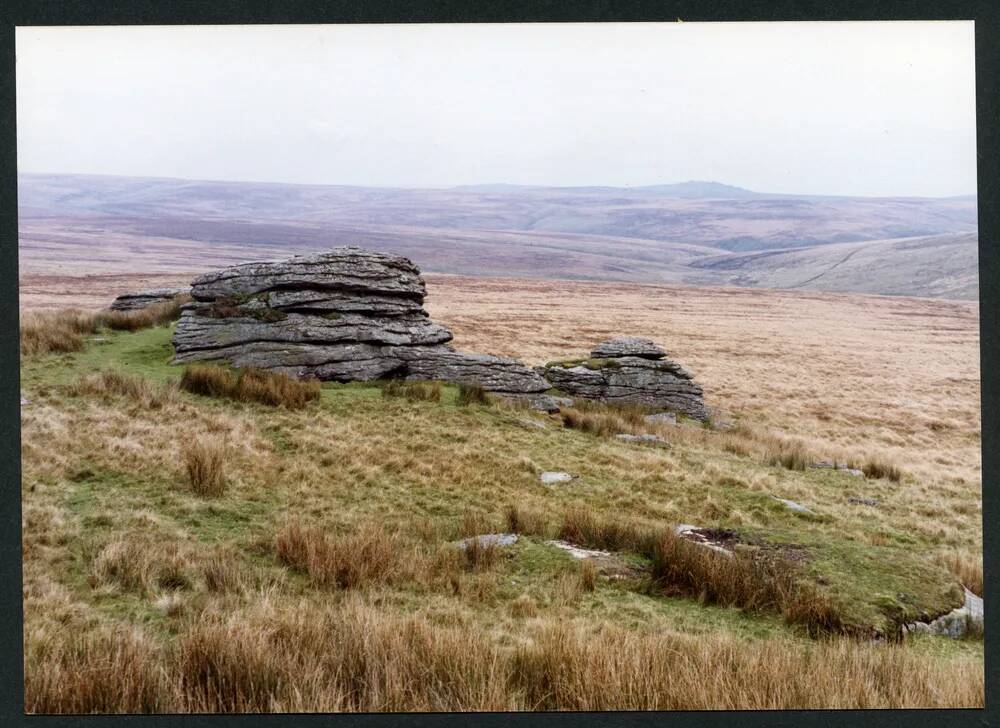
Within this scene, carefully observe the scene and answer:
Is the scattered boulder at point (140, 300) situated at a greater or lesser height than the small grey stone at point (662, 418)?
greater

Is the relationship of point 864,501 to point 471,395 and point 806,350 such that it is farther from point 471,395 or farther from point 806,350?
point 806,350

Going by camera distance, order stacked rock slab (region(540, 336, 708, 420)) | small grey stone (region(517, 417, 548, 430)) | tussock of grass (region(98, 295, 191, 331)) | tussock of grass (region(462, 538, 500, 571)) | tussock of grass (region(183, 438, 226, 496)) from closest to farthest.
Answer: tussock of grass (region(462, 538, 500, 571)), tussock of grass (region(183, 438, 226, 496)), small grey stone (region(517, 417, 548, 430)), tussock of grass (region(98, 295, 191, 331)), stacked rock slab (region(540, 336, 708, 420))

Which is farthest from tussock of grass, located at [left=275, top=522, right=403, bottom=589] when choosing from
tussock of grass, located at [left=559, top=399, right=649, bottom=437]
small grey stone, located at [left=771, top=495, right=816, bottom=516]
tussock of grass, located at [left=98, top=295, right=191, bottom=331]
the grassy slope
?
tussock of grass, located at [left=98, top=295, right=191, bottom=331]

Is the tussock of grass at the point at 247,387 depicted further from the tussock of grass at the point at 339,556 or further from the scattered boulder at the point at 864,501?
the scattered boulder at the point at 864,501

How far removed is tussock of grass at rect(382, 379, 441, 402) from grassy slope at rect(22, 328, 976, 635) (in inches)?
10.4

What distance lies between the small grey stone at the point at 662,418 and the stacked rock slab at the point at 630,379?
364 mm

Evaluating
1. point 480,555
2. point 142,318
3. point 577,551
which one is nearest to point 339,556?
point 480,555

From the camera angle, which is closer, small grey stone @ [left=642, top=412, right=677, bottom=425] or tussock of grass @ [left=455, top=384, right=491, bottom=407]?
tussock of grass @ [left=455, top=384, right=491, bottom=407]

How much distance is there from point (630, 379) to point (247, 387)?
936cm

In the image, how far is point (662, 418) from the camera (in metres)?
15.8

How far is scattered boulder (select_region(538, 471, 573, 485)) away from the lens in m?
9.68

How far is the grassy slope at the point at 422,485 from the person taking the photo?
6.16 m

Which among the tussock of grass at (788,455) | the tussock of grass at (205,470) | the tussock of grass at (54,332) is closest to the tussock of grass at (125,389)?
the tussock of grass at (54,332)

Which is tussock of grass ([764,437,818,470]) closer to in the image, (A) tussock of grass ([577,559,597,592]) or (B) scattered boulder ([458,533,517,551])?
(B) scattered boulder ([458,533,517,551])
